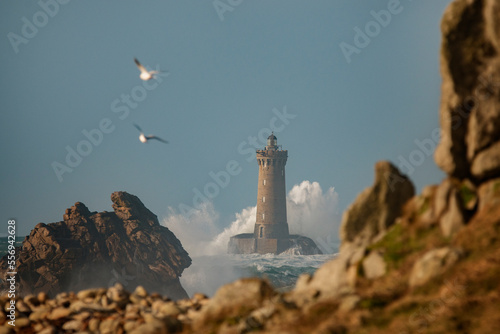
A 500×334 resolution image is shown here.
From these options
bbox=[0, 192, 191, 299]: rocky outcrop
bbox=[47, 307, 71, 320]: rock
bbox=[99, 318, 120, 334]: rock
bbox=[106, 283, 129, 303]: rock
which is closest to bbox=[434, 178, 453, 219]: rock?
bbox=[99, 318, 120, 334]: rock

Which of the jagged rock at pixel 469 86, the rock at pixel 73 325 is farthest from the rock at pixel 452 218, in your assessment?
the rock at pixel 73 325

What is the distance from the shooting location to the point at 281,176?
538 feet

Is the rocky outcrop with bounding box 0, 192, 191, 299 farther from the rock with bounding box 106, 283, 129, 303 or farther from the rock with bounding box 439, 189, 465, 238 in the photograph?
the rock with bounding box 439, 189, 465, 238

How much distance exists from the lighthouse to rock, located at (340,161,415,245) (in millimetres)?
138583

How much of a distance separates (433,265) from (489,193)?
12.2ft

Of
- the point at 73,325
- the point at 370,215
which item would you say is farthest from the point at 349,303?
the point at 73,325

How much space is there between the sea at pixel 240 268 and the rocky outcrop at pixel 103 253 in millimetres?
Result: 19405

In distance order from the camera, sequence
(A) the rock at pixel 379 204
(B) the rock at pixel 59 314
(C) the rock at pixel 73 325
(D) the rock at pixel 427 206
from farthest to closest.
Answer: (B) the rock at pixel 59 314 < (C) the rock at pixel 73 325 < (A) the rock at pixel 379 204 < (D) the rock at pixel 427 206

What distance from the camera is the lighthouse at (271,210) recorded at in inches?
6339

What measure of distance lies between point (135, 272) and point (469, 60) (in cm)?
11019

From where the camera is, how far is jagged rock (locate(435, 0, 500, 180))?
68.3 ft

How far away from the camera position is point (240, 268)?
16012cm

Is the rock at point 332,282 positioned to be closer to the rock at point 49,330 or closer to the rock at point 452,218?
the rock at point 452,218

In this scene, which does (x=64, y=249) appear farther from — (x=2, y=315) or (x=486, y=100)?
(x=486, y=100)
